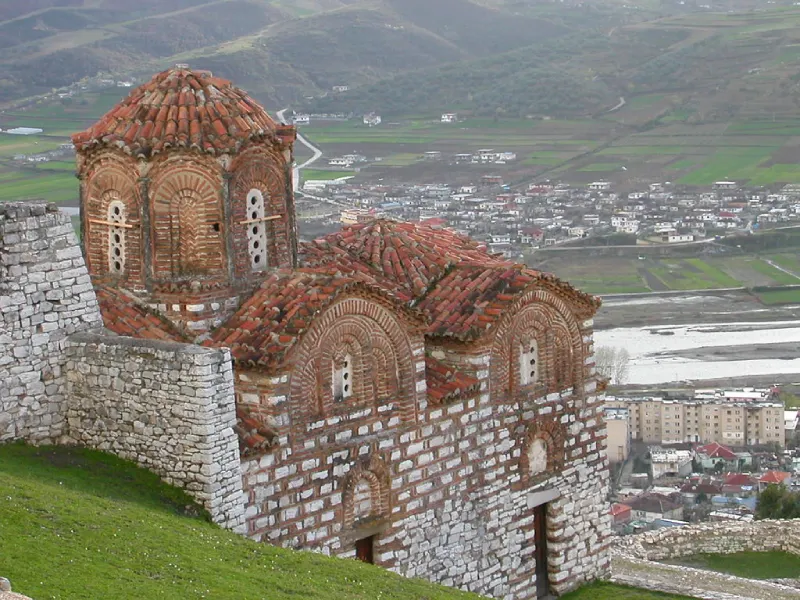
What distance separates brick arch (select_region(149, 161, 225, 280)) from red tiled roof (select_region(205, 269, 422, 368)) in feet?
2.51

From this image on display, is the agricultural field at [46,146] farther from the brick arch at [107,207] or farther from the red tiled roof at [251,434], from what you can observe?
the red tiled roof at [251,434]

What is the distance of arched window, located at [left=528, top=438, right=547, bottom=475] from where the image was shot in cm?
2127

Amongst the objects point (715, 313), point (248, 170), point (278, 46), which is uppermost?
point (278, 46)

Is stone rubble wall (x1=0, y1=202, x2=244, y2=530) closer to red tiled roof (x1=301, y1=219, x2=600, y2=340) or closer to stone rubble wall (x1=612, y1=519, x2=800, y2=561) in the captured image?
red tiled roof (x1=301, y1=219, x2=600, y2=340)

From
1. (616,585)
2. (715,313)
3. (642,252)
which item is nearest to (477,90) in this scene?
(642,252)

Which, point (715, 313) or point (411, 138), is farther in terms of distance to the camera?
point (411, 138)

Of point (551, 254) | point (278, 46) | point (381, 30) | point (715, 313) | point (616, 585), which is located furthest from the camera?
point (381, 30)

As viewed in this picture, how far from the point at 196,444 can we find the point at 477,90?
142 meters

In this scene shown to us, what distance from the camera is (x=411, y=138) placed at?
136 metres

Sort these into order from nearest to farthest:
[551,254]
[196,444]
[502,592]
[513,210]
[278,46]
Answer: [196,444] < [502,592] < [551,254] < [513,210] < [278,46]

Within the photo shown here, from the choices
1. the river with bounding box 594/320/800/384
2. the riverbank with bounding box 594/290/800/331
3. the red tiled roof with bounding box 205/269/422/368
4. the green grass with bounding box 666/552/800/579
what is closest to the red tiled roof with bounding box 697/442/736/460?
the river with bounding box 594/320/800/384

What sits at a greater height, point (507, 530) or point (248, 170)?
point (248, 170)

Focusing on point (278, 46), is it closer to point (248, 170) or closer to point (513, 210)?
point (513, 210)

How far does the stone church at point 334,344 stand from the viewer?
17.9 metres
